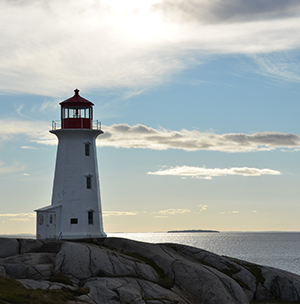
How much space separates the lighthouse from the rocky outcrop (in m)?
3.53

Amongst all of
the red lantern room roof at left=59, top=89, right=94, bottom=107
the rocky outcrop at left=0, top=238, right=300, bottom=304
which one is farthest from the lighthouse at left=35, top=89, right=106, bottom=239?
the rocky outcrop at left=0, top=238, right=300, bottom=304

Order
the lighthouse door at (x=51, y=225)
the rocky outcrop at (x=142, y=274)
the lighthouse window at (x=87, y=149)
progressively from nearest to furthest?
the rocky outcrop at (x=142, y=274) → the lighthouse door at (x=51, y=225) → the lighthouse window at (x=87, y=149)

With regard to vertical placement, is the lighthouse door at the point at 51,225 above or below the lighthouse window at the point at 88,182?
below

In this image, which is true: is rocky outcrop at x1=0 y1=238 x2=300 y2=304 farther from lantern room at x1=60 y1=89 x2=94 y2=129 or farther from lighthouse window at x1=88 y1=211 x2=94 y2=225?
lantern room at x1=60 y1=89 x2=94 y2=129

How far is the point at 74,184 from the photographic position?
42.1 m

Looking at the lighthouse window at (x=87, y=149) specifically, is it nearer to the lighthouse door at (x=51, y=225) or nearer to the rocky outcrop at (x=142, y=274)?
the lighthouse door at (x=51, y=225)

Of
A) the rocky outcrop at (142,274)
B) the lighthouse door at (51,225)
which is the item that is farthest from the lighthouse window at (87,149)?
the rocky outcrop at (142,274)

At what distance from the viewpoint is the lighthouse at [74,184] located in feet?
136

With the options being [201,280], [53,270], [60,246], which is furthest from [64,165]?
[201,280]

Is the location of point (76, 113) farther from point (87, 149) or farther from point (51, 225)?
point (51, 225)

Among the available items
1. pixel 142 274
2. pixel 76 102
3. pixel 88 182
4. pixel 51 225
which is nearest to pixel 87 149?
pixel 88 182

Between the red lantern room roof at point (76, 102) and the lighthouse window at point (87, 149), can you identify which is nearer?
the lighthouse window at point (87, 149)

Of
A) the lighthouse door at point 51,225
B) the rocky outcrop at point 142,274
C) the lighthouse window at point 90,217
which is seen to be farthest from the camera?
the lighthouse window at point 90,217

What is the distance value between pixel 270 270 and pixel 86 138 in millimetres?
19311
